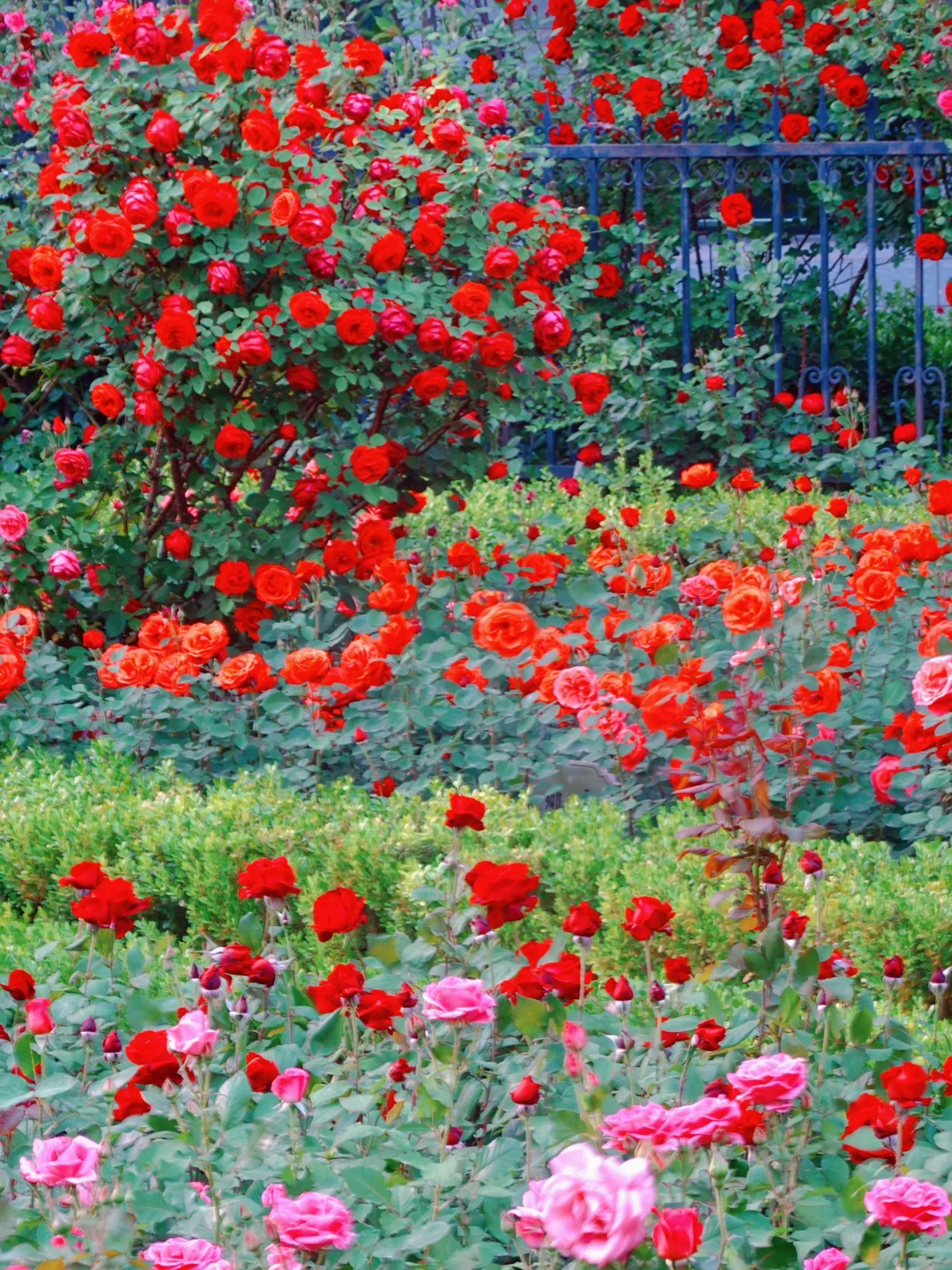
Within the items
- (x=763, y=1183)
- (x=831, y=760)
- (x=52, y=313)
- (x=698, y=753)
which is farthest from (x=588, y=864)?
(x=52, y=313)

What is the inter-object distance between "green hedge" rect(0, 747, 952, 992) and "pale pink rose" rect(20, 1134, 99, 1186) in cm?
130

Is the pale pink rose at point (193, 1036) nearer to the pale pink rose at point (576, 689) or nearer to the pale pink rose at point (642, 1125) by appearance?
the pale pink rose at point (642, 1125)

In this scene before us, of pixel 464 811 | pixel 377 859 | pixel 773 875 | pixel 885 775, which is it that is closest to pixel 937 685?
pixel 885 775

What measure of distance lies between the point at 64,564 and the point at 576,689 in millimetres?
1574

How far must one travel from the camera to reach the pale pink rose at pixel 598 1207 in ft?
3.21

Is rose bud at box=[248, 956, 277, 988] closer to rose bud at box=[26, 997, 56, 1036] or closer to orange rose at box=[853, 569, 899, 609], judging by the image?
rose bud at box=[26, 997, 56, 1036]

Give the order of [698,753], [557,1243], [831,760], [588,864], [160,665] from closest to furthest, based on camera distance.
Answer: [557,1243] → [698,753] → [588,864] → [831,760] → [160,665]

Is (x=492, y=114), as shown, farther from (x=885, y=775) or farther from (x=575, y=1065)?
(x=575, y=1065)

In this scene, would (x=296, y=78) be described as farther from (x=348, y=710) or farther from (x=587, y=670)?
(x=587, y=670)

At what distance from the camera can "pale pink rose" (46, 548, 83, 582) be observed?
388 centimetres

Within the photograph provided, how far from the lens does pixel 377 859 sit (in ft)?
9.29

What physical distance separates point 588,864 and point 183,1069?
3.87 ft

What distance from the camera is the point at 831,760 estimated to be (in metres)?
3.09

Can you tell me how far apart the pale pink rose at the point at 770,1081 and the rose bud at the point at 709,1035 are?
0.31m
